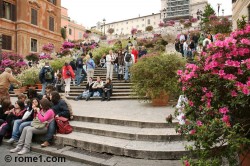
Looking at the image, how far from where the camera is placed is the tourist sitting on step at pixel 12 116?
276 inches

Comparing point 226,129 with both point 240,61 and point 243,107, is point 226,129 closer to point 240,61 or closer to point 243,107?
point 243,107

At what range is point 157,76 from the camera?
909cm

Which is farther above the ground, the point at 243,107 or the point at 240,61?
the point at 240,61

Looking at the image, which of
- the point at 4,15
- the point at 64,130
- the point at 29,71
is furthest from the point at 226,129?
the point at 4,15

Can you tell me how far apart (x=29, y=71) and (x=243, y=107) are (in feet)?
48.5

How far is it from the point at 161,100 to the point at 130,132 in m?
3.73

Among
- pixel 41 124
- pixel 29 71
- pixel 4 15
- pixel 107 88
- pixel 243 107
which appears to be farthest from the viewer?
pixel 4 15

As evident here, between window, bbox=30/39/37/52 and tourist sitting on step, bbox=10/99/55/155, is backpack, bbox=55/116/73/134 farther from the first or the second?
window, bbox=30/39/37/52

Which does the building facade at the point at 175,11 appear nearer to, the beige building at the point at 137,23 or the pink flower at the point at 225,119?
the beige building at the point at 137,23

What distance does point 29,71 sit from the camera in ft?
52.2

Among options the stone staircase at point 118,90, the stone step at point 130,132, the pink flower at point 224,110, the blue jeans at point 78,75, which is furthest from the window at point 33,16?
the pink flower at point 224,110

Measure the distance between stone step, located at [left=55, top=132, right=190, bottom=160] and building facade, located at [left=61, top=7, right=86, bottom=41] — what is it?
52.3 m

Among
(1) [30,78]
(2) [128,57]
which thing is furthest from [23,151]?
(1) [30,78]

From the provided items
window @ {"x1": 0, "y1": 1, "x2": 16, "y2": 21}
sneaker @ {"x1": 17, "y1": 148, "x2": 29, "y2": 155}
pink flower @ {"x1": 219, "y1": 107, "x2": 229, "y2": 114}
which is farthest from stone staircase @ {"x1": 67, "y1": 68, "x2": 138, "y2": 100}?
window @ {"x1": 0, "y1": 1, "x2": 16, "y2": 21}
